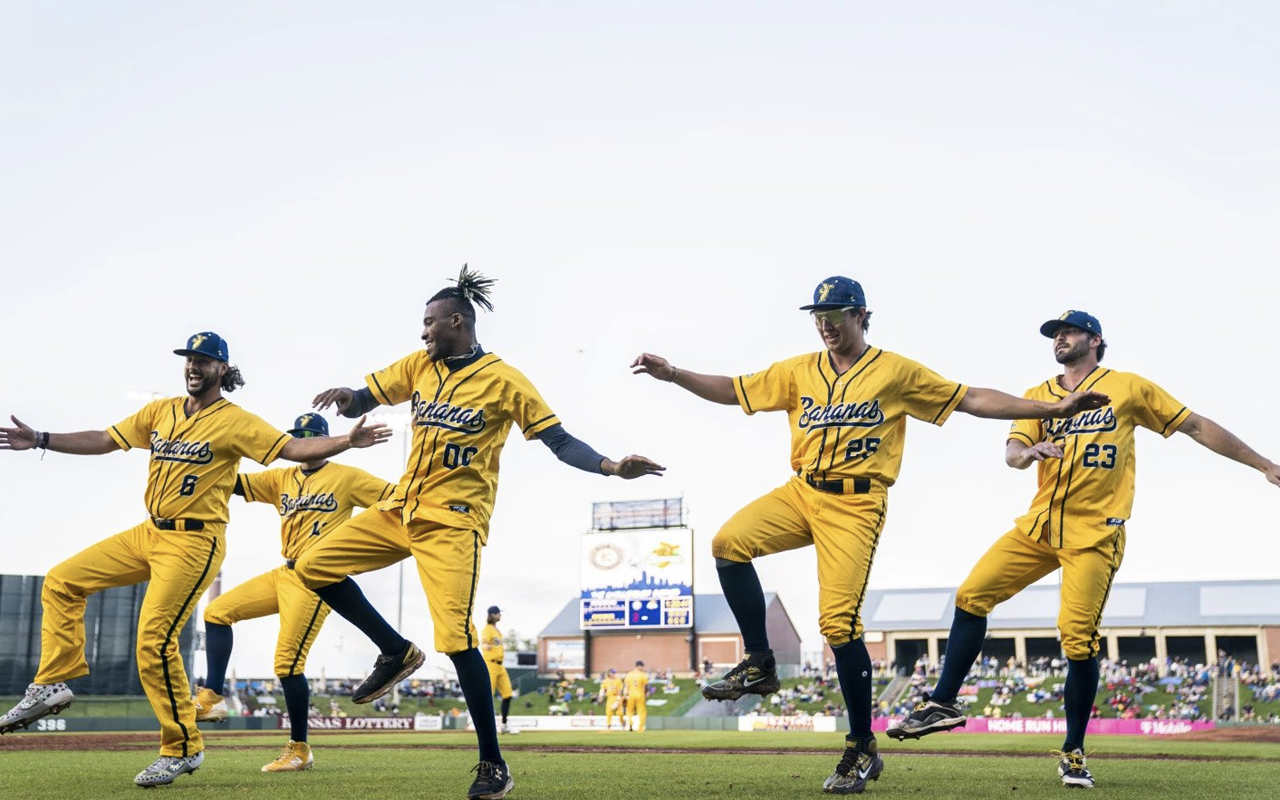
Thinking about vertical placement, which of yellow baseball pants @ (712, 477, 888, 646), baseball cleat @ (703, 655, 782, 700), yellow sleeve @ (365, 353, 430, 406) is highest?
yellow sleeve @ (365, 353, 430, 406)

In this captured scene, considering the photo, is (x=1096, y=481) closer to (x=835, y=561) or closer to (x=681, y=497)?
(x=835, y=561)

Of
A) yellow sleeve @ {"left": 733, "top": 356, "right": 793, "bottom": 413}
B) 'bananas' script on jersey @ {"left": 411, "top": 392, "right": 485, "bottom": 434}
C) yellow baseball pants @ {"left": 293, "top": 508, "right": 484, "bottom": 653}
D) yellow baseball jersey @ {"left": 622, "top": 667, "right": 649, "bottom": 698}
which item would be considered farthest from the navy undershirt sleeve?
yellow baseball jersey @ {"left": 622, "top": 667, "right": 649, "bottom": 698}

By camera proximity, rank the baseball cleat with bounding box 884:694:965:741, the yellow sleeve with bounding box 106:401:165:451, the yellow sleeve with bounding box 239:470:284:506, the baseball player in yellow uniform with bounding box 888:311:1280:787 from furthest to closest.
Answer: the yellow sleeve with bounding box 239:470:284:506 → the yellow sleeve with bounding box 106:401:165:451 → the baseball player in yellow uniform with bounding box 888:311:1280:787 → the baseball cleat with bounding box 884:694:965:741

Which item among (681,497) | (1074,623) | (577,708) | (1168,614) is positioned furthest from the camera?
(681,497)

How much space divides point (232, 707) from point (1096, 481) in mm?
40771

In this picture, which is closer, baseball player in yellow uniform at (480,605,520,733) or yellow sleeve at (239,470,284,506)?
yellow sleeve at (239,470,284,506)

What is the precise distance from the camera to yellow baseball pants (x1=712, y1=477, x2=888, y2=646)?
7387 millimetres

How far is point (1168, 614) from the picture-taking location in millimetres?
52344

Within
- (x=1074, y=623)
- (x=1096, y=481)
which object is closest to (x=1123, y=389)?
(x=1096, y=481)

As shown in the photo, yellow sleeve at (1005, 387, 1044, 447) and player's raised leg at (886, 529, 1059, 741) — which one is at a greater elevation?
yellow sleeve at (1005, 387, 1044, 447)

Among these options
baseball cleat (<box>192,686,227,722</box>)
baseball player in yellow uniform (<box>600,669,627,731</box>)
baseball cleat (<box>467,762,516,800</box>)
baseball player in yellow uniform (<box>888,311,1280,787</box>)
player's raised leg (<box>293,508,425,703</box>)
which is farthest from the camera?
baseball player in yellow uniform (<box>600,669,627,731</box>)

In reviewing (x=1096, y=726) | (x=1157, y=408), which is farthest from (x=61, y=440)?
(x=1096, y=726)

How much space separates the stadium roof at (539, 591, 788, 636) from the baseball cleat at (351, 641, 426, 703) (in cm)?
5457

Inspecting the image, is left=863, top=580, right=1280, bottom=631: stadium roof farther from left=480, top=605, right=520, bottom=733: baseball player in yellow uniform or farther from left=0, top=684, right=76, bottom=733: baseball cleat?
left=0, top=684, right=76, bottom=733: baseball cleat
